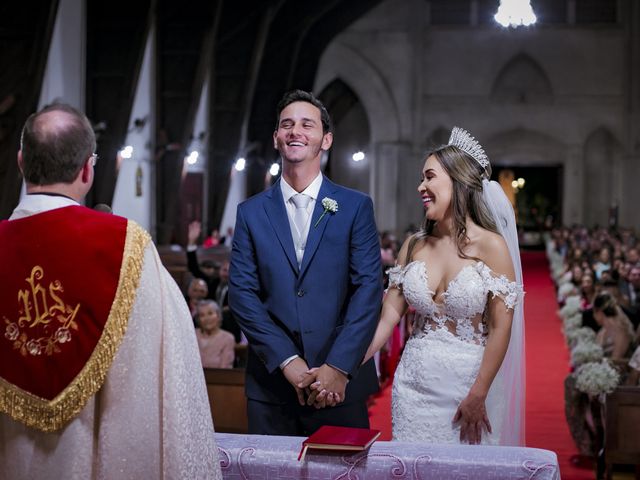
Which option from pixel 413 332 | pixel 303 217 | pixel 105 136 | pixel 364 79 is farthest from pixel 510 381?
pixel 364 79

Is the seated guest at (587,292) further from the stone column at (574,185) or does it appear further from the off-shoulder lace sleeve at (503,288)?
the stone column at (574,185)

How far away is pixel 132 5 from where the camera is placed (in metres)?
14.3

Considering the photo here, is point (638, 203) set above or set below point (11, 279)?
above

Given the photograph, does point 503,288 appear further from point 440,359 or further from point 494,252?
point 440,359

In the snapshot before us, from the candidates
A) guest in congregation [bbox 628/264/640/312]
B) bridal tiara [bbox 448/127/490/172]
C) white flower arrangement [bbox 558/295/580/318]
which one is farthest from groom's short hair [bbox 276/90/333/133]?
guest in congregation [bbox 628/264/640/312]

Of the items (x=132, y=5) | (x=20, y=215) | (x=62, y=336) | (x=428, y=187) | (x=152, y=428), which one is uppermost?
(x=132, y=5)

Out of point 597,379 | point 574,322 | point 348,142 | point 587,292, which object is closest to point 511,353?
point 597,379

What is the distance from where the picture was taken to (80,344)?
243 centimetres

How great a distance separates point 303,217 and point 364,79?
2777cm

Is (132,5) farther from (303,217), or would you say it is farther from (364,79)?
(364,79)

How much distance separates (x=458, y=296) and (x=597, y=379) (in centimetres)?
330

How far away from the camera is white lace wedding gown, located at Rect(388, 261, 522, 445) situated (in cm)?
376

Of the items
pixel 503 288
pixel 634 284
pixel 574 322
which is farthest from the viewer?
pixel 634 284

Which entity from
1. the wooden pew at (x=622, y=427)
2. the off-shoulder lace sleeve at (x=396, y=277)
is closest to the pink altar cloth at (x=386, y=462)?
the off-shoulder lace sleeve at (x=396, y=277)
